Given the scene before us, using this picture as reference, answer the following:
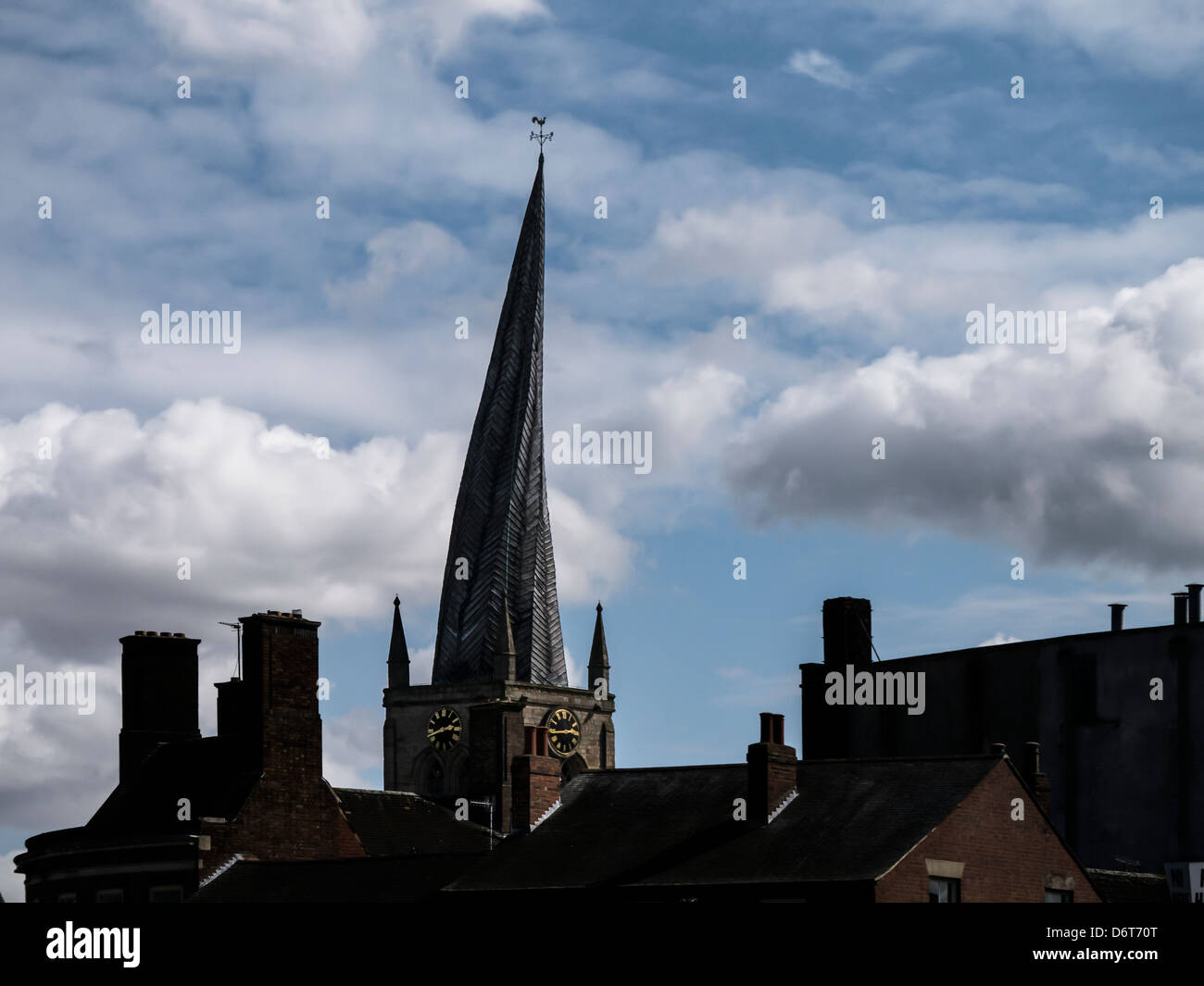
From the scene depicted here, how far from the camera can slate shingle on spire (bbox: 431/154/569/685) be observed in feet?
592

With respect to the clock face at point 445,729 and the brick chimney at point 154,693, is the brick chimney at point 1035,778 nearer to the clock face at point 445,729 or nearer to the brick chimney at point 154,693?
the brick chimney at point 154,693

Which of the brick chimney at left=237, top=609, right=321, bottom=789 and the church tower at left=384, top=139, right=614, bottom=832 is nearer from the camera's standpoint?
the brick chimney at left=237, top=609, right=321, bottom=789

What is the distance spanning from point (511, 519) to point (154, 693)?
116 m

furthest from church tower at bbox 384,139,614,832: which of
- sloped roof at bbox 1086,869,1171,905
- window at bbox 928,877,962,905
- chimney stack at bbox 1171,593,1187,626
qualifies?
window at bbox 928,877,962,905

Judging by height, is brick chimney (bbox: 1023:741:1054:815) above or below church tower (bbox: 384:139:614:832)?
below

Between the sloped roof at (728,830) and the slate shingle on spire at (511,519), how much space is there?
12947 centimetres

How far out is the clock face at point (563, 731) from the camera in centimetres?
16600

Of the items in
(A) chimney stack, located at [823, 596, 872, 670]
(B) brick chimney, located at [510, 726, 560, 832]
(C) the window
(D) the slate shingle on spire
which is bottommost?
(C) the window

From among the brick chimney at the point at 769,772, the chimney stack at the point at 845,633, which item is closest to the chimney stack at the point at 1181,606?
the chimney stack at the point at 845,633

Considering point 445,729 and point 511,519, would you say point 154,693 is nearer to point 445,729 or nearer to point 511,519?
point 445,729

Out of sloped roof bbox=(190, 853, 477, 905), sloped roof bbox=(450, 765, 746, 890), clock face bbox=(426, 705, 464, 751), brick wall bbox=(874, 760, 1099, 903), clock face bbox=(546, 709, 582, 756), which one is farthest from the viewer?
clock face bbox=(426, 705, 464, 751)

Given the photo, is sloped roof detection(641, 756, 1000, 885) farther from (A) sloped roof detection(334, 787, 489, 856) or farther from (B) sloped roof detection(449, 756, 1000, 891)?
(A) sloped roof detection(334, 787, 489, 856)

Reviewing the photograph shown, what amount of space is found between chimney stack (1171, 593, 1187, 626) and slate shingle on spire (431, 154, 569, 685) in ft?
362
